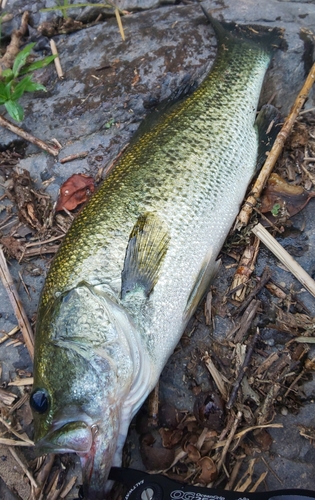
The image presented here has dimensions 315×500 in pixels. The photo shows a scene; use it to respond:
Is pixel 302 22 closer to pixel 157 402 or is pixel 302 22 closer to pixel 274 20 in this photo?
pixel 274 20

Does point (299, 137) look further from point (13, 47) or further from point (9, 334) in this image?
point (13, 47)

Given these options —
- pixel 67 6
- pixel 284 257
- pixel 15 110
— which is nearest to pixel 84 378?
pixel 284 257

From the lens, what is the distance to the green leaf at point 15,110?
3736 mm

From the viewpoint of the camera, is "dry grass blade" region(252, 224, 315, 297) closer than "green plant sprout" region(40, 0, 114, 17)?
Yes

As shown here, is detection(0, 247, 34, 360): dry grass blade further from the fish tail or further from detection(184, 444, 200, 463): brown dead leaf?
→ the fish tail

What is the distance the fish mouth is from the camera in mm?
2223

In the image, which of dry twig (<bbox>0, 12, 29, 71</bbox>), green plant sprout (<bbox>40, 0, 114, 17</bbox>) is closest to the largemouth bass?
green plant sprout (<bbox>40, 0, 114, 17</bbox>)

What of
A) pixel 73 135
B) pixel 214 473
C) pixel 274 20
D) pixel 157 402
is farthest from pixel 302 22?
pixel 214 473

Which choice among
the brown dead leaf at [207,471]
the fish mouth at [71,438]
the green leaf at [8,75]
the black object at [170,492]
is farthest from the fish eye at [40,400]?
the green leaf at [8,75]

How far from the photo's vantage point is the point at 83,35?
173 inches

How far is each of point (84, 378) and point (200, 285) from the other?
1002 mm

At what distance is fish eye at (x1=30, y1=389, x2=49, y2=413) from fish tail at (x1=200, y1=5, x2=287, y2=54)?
3.21 metres

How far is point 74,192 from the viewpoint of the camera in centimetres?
356

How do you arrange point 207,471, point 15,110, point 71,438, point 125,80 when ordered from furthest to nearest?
point 125,80 < point 15,110 < point 207,471 < point 71,438
